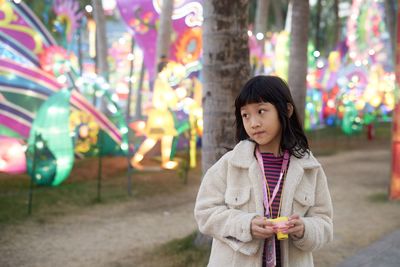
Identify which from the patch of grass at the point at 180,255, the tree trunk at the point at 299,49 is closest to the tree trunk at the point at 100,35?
the tree trunk at the point at 299,49

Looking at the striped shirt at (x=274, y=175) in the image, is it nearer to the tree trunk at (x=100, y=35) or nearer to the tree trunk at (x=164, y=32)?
the tree trunk at (x=164, y=32)

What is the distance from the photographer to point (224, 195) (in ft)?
6.74

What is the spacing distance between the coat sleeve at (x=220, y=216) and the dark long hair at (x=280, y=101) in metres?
0.28

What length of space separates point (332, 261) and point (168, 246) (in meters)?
1.55

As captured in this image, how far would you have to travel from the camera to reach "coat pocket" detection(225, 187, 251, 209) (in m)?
1.98

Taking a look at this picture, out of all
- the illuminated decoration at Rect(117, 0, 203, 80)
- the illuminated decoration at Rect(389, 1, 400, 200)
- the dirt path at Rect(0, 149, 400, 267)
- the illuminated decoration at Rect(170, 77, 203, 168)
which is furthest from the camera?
the illuminated decoration at Rect(117, 0, 203, 80)

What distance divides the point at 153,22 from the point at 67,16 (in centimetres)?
216

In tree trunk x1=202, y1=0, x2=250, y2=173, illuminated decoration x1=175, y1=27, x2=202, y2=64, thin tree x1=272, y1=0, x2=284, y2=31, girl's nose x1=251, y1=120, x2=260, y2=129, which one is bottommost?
girl's nose x1=251, y1=120, x2=260, y2=129

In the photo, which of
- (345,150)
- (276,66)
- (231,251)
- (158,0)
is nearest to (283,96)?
(231,251)

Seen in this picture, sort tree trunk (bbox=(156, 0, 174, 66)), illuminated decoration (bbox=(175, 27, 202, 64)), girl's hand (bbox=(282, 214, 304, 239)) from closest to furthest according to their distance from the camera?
girl's hand (bbox=(282, 214, 304, 239))
tree trunk (bbox=(156, 0, 174, 66))
illuminated decoration (bbox=(175, 27, 202, 64))

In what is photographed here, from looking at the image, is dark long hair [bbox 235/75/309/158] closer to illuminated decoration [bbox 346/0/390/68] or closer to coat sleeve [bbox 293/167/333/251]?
coat sleeve [bbox 293/167/333/251]

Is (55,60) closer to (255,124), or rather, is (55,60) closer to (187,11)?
(187,11)

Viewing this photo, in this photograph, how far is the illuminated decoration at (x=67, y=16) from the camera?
397 inches

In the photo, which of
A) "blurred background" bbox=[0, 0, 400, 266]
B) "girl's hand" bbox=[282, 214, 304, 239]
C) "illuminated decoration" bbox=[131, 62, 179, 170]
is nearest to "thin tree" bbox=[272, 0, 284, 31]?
"blurred background" bbox=[0, 0, 400, 266]
